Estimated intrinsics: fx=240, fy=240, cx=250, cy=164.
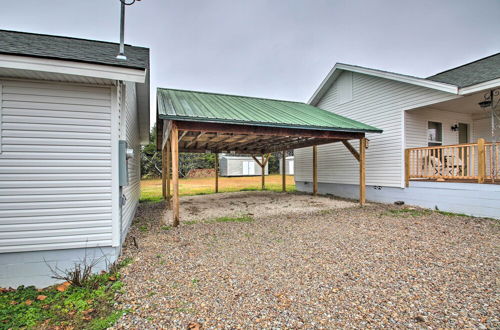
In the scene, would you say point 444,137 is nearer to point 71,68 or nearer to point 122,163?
point 122,163

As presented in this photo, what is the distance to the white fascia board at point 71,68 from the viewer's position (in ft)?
9.49

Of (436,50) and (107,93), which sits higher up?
(436,50)

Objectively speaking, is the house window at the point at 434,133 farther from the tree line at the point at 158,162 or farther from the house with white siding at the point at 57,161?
the tree line at the point at 158,162

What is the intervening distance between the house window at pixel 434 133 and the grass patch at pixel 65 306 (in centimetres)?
1048

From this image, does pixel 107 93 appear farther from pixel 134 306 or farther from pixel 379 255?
pixel 379 255

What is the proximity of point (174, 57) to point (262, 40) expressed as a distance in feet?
22.3

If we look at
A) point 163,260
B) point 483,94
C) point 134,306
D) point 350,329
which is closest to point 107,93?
point 163,260

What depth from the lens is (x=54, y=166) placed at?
3330mm

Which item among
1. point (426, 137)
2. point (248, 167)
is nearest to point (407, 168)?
point (426, 137)

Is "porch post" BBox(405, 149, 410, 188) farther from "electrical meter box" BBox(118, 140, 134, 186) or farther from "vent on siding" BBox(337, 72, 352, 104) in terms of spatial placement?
"electrical meter box" BBox(118, 140, 134, 186)

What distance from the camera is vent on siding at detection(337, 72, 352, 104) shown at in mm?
10559

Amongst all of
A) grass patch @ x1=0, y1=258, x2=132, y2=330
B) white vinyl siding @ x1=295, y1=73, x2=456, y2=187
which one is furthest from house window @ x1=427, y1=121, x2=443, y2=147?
grass patch @ x1=0, y1=258, x2=132, y2=330

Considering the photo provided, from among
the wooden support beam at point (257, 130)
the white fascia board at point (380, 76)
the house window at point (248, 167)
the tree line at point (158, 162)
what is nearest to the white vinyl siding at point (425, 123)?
the white fascia board at point (380, 76)

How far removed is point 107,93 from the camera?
3.55m
